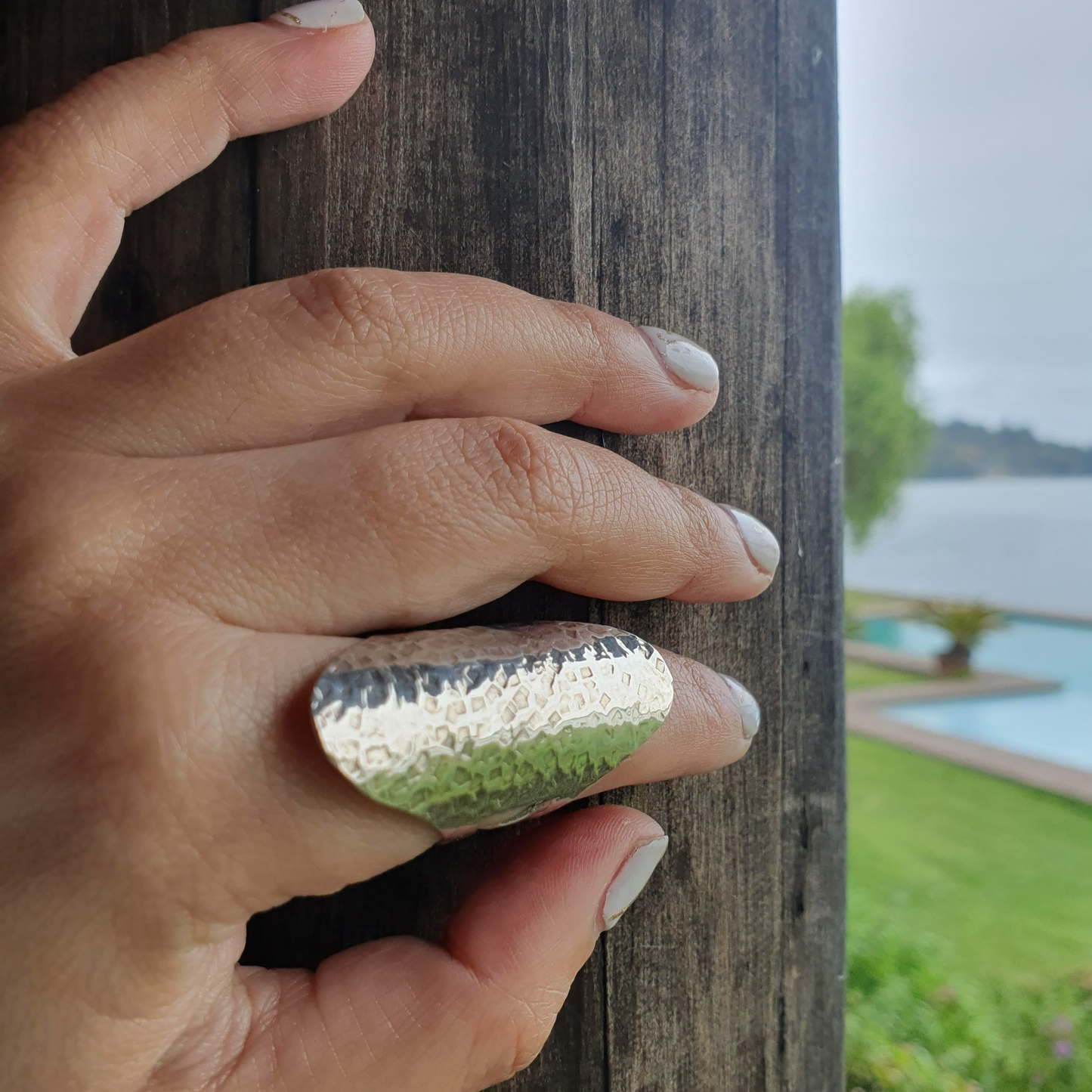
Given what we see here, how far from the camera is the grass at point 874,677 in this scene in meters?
8.80

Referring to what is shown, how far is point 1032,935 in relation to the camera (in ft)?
15.2

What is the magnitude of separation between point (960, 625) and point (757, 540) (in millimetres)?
9007

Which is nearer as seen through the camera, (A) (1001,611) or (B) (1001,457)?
(A) (1001,611)

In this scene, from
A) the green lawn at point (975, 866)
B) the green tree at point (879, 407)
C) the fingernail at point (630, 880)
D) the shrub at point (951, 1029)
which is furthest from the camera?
the green tree at point (879, 407)

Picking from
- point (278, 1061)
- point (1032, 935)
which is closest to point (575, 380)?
point (278, 1061)

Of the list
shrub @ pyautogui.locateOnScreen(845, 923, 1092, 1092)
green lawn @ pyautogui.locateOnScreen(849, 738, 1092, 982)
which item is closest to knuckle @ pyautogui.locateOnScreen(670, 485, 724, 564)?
shrub @ pyautogui.locateOnScreen(845, 923, 1092, 1092)

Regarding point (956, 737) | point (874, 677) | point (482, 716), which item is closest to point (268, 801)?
point (482, 716)

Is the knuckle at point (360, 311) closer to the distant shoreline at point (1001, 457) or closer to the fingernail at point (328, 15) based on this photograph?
the fingernail at point (328, 15)

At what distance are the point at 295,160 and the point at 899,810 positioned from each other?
653 centimetres

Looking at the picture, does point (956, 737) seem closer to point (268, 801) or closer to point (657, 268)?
point (657, 268)

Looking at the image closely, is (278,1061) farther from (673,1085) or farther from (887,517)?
(887,517)

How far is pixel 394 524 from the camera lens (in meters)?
0.44

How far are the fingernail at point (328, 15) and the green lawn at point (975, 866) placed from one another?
4911mm

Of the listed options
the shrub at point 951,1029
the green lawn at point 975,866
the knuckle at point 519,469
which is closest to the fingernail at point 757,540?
the knuckle at point 519,469
